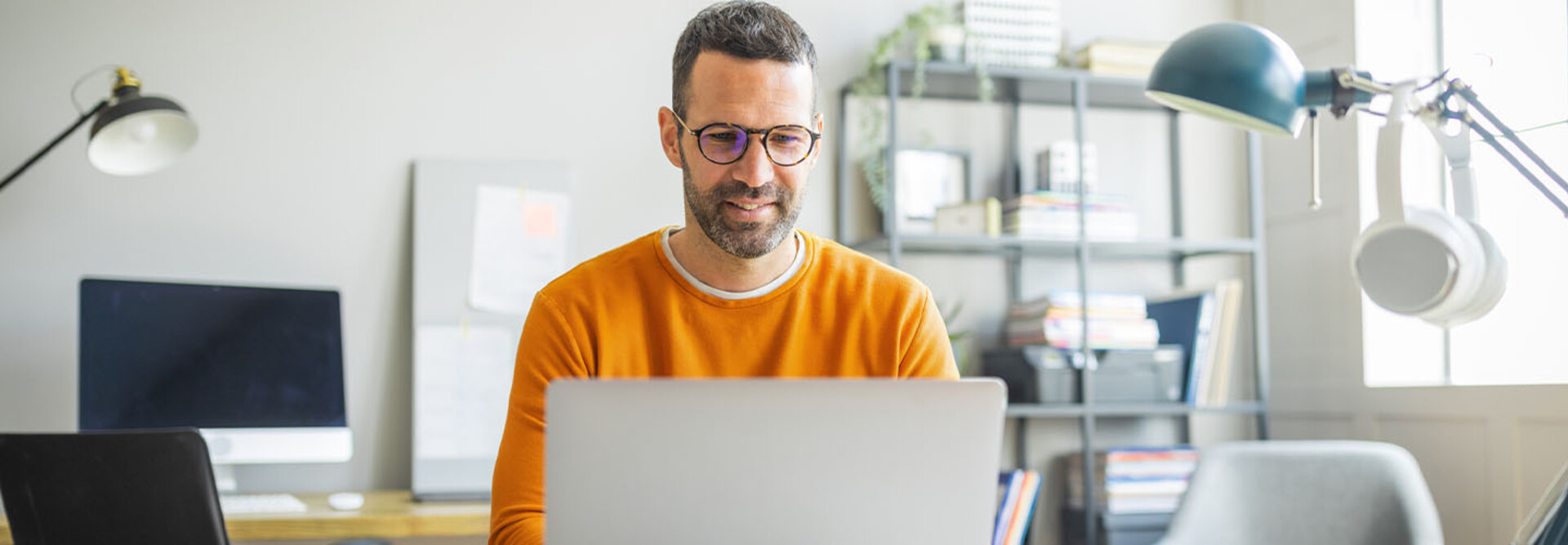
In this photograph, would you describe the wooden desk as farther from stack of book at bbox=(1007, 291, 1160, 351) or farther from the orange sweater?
stack of book at bbox=(1007, 291, 1160, 351)

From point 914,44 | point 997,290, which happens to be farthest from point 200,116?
point 997,290

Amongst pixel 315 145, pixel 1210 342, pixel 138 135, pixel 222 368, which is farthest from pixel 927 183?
pixel 138 135

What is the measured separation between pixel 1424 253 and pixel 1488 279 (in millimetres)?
66

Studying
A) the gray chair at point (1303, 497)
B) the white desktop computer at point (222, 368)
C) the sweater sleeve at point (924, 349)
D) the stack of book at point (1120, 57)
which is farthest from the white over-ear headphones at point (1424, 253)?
the white desktop computer at point (222, 368)

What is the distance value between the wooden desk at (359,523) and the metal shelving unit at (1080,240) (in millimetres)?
1218

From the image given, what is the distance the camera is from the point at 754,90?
61.7 inches

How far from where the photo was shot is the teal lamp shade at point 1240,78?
1.28 metres

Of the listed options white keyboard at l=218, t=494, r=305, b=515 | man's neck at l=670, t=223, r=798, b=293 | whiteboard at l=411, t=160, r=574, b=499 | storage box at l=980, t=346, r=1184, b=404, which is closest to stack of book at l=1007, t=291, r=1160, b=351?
storage box at l=980, t=346, r=1184, b=404

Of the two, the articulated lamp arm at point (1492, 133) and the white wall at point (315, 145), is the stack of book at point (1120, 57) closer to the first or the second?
the white wall at point (315, 145)

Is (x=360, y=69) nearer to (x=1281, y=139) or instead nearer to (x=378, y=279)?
(x=378, y=279)

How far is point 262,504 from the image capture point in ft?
8.63

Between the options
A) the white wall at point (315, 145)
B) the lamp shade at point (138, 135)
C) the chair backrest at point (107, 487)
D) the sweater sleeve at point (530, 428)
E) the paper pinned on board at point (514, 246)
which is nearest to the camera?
the sweater sleeve at point (530, 428)

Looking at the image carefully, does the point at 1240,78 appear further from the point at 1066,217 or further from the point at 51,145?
the point at 51,145

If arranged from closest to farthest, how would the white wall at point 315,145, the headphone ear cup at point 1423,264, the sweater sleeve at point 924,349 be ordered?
1. the headphone ear cup at point 1423,264
2. the sweater sleeve at point 924,349
3. the white wall at point 315,145
